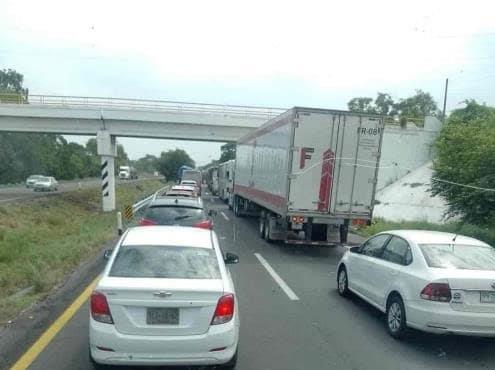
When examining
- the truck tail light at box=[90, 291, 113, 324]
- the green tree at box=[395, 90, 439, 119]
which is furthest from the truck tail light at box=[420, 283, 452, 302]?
the green tree at box=[395, 90, 439, 119]

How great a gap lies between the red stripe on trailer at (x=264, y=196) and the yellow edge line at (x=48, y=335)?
7148 millimetres

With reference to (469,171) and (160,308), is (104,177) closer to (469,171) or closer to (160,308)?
(469,171)

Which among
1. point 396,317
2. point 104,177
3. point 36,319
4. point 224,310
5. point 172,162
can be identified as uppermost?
point 224,310

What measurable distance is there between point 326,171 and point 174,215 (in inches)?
186

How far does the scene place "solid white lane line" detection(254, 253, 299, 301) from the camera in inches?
369

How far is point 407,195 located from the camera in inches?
1275

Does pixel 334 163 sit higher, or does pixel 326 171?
pixel 334 163

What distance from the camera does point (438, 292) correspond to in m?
6.46

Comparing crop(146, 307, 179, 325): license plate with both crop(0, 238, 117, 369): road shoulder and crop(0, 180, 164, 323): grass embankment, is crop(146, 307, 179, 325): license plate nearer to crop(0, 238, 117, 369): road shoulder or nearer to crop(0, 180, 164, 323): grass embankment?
crop(0, 238, 117, 369): road shoulder

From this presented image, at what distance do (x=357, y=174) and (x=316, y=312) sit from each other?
705 cm

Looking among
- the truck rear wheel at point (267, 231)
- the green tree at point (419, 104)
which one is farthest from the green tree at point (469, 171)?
the green tree at point (419, 104)

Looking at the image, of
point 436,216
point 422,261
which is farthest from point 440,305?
point 436,216

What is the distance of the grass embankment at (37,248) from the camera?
944 cm

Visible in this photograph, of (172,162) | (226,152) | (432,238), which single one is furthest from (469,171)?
(172,162)
